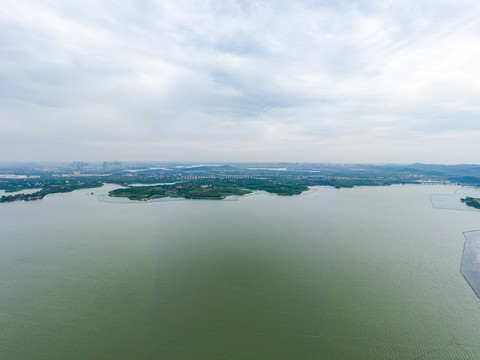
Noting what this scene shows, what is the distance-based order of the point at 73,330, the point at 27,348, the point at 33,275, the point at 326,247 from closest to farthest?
the point at 27,348 → the point at 73,330 → the point at 33,275 → the point at 326,247

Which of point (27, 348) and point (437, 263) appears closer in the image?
point (27, 348)

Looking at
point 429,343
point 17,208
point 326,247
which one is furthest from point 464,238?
point 17,208

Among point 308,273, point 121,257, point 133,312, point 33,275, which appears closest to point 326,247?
point 308,273

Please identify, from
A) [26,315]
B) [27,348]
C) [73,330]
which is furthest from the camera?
[26,315]

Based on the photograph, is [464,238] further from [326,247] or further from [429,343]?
[429,343]

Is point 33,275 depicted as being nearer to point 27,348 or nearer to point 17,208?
point 27,348

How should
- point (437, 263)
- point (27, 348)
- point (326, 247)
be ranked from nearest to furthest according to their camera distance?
point (27, 348) < point (437, 263) < point (326, 247)
